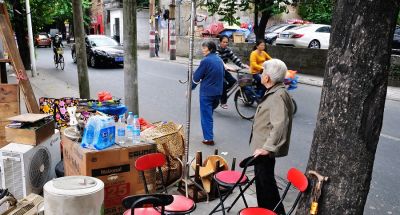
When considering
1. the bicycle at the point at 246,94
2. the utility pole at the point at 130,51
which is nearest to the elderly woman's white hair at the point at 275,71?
the utility pole at the point at 130,51

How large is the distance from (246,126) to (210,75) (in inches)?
77.7

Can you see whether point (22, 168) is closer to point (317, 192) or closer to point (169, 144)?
point (169, 144)

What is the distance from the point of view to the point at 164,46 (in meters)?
28.1

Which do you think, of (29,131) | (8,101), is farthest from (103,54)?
(29,131)

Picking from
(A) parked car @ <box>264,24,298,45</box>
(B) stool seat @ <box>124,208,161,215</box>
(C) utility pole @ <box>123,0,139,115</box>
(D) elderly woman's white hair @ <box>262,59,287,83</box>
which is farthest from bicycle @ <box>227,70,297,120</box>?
(A) parked car @ <box>264,24,298,45</box>

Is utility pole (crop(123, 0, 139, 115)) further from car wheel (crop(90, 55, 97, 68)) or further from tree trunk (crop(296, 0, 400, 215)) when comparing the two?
car wheel (crop(90, 55, 97, 68))

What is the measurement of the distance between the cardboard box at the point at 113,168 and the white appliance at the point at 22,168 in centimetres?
54

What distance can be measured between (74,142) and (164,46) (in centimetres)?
2464

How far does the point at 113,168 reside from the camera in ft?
12.5

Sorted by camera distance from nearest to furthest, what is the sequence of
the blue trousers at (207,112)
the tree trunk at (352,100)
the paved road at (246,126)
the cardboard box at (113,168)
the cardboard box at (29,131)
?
the tree trunk at (352,100), the cardboard box at (113,168), the cardboard box at (29,131), the paved road at (246,126), the blue trousers at (207,112)

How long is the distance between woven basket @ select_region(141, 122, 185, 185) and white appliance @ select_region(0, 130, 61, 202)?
126 cm

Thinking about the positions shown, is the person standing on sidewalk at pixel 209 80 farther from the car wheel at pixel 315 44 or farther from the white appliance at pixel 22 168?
the car wheel at pixel 315 44

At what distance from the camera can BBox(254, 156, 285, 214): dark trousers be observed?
3748 millimetres

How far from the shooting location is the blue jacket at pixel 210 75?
635cm
